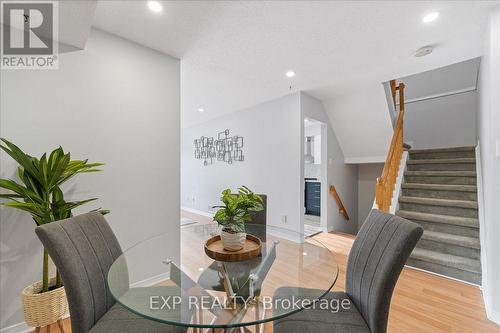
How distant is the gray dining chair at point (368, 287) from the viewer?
96cm

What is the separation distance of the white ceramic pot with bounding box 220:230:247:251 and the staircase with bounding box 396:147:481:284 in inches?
102

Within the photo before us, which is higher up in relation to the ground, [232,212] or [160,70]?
[160,70]

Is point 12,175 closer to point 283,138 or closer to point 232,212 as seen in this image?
point 232,212

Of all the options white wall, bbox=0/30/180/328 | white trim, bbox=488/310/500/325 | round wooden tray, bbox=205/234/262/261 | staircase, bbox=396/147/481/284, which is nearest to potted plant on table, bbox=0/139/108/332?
white wall, bbox=0/30/180/328

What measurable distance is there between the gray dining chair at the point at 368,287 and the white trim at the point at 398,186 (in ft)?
7.67

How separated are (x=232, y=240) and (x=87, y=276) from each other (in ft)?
2.30

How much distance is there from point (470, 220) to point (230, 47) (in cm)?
342

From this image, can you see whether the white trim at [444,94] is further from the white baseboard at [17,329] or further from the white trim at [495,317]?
the white baseboard at [17,329]

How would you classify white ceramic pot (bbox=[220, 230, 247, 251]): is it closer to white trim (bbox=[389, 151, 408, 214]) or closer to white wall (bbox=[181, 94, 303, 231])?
white wall (bbox=[181, 94, 303, 231])

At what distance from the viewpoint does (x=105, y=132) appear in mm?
2082

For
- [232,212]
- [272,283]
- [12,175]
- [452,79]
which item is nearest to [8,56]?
Answer: [12,175]

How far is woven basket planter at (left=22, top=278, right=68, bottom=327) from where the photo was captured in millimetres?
1418

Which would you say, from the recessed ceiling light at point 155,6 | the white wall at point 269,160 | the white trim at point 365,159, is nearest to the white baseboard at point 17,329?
the recessed ceiling light at point 155,6

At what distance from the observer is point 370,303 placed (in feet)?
3.35
